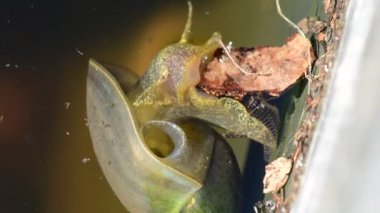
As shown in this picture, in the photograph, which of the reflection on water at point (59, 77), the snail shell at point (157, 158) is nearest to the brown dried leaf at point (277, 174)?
the snail shell at point (157, 158)

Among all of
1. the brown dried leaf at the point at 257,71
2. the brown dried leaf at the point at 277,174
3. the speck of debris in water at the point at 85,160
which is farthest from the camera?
the speck of debris in water at the point at 85,160

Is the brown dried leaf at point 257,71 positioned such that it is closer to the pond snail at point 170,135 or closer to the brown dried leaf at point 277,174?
the pond snail at point 170,135

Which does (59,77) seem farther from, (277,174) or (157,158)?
(277,174)

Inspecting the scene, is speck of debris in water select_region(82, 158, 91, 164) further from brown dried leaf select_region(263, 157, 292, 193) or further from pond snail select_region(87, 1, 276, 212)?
brown dried leaf select_region(263, 157, 292, 193)

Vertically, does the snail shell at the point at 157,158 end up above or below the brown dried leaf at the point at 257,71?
below

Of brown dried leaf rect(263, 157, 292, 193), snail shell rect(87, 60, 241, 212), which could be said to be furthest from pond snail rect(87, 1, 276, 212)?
brown dried leaf rect(263, 157, 292, 193)

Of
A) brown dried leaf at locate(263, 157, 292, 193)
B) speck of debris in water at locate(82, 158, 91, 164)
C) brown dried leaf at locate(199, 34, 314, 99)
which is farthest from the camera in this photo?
speck of debris in water at locate(82, 158, 91, 164)

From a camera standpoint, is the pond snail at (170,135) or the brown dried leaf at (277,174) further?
the pond snail at (170,135)

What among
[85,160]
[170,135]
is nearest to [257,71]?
[170,135]
